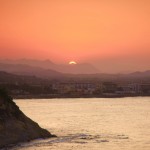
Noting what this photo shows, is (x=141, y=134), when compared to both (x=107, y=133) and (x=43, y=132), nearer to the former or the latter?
(x=107, y=133)

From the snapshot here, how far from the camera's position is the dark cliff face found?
46.4 m

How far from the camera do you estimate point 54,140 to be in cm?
5100

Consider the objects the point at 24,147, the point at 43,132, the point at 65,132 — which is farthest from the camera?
the point at 65,132

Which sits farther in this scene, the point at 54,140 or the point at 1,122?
the point at 54,140

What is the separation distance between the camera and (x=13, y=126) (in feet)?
156

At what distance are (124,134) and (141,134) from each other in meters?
2.12

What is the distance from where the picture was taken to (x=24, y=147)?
4525cm

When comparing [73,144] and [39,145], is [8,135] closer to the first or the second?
[39,145]

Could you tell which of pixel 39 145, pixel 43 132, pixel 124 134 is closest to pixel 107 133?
pixel 124 134

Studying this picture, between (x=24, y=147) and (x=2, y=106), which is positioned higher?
(x=2, y=106)

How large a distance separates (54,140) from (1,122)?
6.32 m

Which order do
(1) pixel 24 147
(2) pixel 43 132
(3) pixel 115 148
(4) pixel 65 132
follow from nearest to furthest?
(1) pixel 24 147 < (3) pixel 115 148 < (2) pixel 43 132 < (4) pixel 65 132

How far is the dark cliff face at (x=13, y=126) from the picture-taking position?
46412 mm

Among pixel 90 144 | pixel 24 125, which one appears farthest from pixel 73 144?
pixel 24 125
